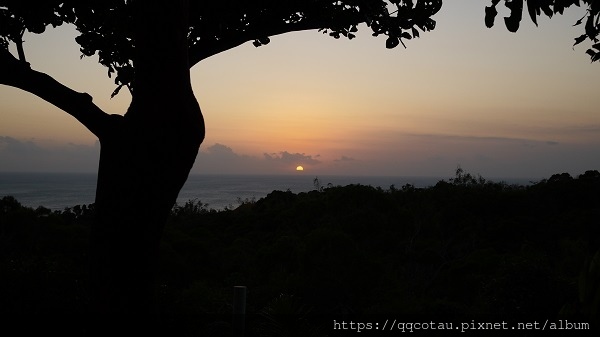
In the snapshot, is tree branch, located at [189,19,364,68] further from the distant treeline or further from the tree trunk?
the distant treeline

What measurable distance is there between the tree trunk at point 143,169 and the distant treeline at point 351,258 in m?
2.72

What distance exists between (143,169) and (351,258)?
1406cm

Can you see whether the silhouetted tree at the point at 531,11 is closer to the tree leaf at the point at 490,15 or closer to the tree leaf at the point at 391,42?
the tree leaf at the point at 490,15

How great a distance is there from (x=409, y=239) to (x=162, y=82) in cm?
2323

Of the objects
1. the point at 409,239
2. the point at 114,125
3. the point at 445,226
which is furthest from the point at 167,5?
the point at 445,226

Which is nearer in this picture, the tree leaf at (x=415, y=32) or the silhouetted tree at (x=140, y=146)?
the silhouetted tree at (x=140, y=146)

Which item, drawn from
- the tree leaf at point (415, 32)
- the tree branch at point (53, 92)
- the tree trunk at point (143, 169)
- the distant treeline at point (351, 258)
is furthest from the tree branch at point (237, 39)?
the distant treeline at point (351, 258)

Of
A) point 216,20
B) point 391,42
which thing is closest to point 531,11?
point 391,42

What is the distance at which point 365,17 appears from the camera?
600cm


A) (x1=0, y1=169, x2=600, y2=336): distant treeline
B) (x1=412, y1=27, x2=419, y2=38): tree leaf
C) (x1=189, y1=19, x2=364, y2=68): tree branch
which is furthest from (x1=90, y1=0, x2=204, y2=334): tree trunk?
(x1=412, y1=27, x2=419, y2=38): tree leaf

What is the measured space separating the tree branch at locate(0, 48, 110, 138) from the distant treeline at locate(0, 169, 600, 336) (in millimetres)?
3356

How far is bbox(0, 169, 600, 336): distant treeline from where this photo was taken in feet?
30.3

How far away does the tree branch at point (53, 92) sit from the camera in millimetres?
4164

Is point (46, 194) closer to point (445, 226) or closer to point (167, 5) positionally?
point (445, 226)
